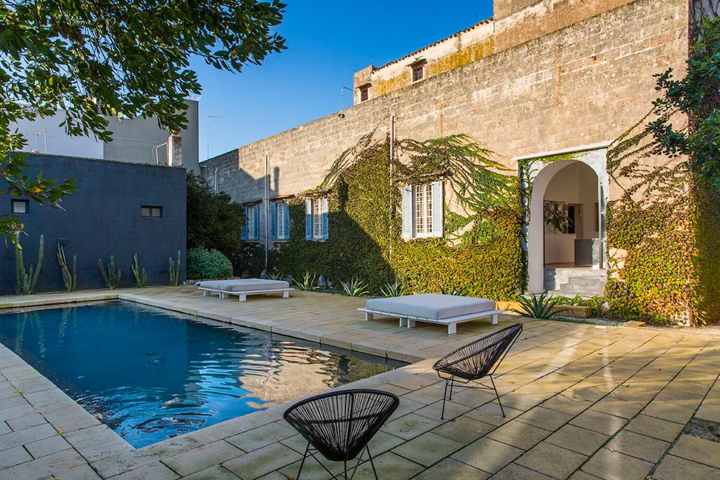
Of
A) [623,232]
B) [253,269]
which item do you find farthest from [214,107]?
[623,232]

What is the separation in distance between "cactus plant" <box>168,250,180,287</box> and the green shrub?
66 cm

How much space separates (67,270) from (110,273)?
109cm

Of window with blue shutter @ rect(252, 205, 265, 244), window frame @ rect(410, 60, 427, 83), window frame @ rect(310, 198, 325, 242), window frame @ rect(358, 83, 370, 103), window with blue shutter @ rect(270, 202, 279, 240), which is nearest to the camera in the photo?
window frame @ rect(310, 198, 325, 242)

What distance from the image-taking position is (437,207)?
437 inches

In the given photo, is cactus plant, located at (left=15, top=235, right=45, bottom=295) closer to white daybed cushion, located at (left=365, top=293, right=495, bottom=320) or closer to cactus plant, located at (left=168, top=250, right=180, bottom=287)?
cactus plant, located at (left=168, top=250, right=180, bottom=287)

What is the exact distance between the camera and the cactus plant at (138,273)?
46.5 feet

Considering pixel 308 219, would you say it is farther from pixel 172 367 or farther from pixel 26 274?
pixel 172 367

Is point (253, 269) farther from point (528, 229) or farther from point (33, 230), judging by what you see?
point (528, 229)

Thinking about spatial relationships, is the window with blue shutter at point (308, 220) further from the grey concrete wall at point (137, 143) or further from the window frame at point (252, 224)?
the grey concrete wall at point (137, 143)

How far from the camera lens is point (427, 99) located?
37.7 ft

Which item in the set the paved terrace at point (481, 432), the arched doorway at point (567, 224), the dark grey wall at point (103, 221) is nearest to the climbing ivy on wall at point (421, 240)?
the arched doorway at point (567, 224)

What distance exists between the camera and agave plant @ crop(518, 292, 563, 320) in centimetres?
816

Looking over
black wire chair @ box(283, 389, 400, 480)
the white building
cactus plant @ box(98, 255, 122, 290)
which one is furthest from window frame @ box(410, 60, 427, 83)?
black wire chair @ box(283, 389, 400, 480)

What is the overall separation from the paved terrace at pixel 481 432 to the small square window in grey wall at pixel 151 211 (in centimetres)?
976
